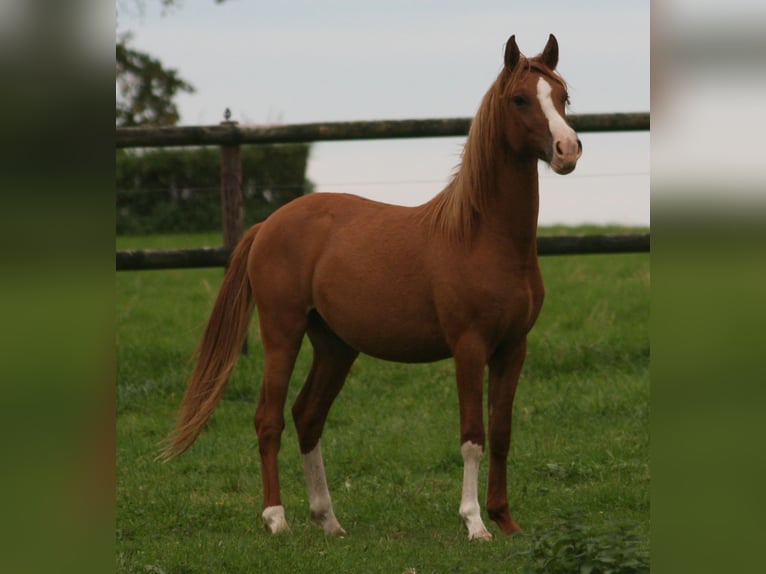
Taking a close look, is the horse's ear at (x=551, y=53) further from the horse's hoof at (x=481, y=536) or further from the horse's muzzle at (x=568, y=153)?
the horse's hoof at (x=481, y=536)

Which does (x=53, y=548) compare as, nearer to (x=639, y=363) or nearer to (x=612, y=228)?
(x=639, y=363)

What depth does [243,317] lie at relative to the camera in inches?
211

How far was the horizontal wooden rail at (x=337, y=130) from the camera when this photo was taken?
298 inches

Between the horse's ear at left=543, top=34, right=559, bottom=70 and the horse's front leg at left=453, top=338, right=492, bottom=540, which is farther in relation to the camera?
the horse's front leg at left=453, top=338, right=492, bottom=540

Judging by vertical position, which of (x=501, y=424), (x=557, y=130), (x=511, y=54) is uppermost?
(x=511, y=54)

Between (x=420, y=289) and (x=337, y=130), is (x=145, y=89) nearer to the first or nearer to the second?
(x=337, y=130)

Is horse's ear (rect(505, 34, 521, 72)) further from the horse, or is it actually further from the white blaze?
the white blaze

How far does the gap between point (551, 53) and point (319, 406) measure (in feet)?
6.86

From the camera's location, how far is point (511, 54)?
436 cm

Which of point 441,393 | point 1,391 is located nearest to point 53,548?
point 1,391

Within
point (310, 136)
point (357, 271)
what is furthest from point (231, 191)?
point (357, 271)

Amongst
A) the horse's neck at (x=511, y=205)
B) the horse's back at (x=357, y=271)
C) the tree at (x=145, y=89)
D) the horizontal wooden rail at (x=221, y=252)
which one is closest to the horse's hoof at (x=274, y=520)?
the horse's back at (x=357, y=271)

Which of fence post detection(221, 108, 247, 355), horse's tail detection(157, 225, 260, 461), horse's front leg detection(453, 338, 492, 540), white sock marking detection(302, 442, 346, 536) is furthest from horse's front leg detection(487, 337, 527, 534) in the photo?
fence post detection(221, 108, 247, 355)

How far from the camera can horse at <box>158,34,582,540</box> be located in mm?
4535
